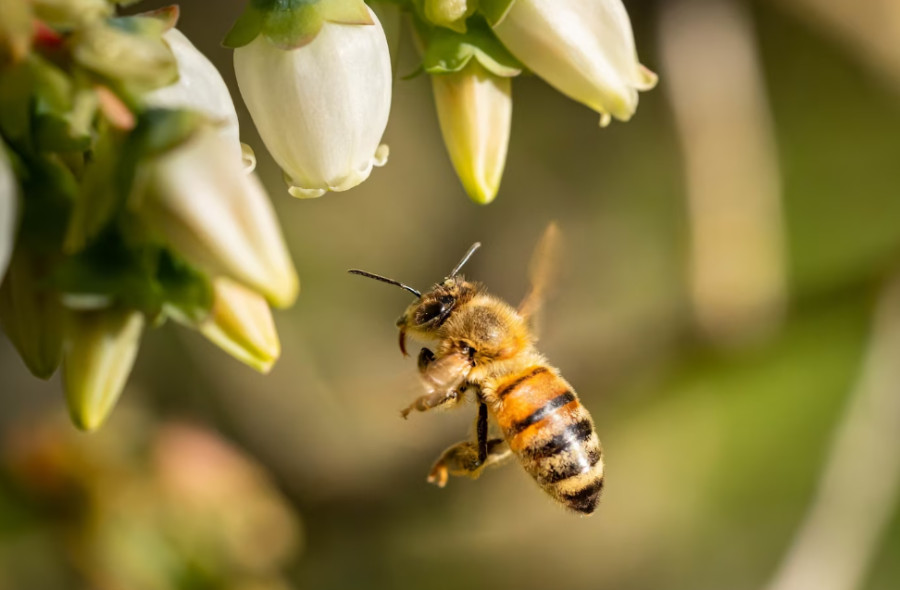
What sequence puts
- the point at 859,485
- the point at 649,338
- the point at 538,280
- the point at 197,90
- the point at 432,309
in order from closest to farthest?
the point at 197,90 → the point at 432,309 → the point at 538,280 → the point at 859,485 → the point at 649,338

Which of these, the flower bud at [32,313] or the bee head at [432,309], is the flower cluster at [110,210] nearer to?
the flower bud at [32,313]

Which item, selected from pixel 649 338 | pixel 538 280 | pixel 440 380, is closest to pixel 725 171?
pixel 649 338

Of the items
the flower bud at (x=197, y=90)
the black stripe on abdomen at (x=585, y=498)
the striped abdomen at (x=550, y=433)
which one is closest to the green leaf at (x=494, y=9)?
the flower bud at (x=197, y=90)

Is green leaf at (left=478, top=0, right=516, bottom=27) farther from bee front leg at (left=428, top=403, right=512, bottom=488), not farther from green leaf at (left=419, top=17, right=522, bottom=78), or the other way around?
bee front leg at (left=428, top=403, right=512, bottom=488)

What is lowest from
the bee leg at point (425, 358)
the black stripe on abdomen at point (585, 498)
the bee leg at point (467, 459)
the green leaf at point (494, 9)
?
the bee leg at point (467, 459)

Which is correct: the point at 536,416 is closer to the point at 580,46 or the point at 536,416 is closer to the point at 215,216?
the point at 580,46

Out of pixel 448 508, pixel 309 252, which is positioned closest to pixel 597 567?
pixel 448 508

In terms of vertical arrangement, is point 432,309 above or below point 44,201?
below
